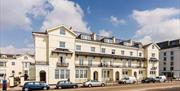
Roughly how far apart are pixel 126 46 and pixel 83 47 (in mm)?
13429

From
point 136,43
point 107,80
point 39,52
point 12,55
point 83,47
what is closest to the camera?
point 39,52

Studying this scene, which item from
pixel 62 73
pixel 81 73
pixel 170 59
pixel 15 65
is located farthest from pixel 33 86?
pixel 170 59

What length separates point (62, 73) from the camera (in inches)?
1889

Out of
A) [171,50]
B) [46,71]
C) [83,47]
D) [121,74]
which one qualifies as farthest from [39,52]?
[171,50]

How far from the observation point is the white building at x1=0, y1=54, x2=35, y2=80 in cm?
7609

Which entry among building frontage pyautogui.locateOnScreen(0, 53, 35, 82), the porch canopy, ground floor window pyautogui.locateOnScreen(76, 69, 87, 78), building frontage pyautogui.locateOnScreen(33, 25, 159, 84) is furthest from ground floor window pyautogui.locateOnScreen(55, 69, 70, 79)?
building frontage pyautogui.locateOnScreen(0, 53, 35, 82)

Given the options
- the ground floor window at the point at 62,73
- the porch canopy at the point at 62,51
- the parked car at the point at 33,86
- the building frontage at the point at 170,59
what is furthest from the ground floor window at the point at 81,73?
the building frontage at the point at 170,59

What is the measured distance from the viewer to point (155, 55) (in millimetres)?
68438

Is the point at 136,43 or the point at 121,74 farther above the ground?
the point at 136,43

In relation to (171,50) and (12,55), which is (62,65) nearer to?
(12,55)

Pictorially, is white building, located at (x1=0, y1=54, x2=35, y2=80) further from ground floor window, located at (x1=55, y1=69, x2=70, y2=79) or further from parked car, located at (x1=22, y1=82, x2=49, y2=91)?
parked car, located at (x1=22, y1=82, x2=49, y2=91)

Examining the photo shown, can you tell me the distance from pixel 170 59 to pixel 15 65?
167 feet

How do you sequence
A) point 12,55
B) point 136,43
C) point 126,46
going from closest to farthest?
1. point 126,46
2. point 136,43
3. point 12,55

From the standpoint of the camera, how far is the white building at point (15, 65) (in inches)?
2996
